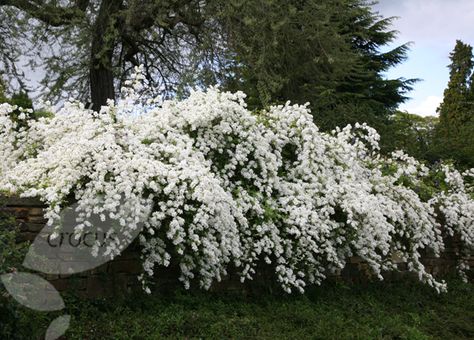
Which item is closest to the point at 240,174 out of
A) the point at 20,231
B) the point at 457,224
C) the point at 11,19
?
the point at 20,231

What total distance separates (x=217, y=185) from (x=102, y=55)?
22.7ft

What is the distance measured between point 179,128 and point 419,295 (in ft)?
12.6

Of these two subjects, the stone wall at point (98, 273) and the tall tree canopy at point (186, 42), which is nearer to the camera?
the stone wall at point (98, 273)

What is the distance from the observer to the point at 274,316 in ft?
18.0

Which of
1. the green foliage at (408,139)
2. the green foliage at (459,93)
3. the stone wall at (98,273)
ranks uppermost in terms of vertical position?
the green foliage at (459,93)

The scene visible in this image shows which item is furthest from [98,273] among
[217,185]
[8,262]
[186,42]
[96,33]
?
[186,42]

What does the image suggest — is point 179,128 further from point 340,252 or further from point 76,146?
point 340,252

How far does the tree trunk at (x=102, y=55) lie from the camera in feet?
36.4

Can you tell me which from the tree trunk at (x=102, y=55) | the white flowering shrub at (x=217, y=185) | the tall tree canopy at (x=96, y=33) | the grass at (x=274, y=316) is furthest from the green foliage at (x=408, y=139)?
the grass at (x=274, y=316)

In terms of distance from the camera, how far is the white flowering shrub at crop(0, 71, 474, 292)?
4980mm

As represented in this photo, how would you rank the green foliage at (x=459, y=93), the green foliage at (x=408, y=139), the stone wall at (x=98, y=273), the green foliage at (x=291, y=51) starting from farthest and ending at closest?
1. the green foliage at (x=459, y=93)
2. the green foliage at (x=408, y=139)
3. the green foliage at (x=291, y=51)
4. the stone wall at (x=98, y=273)

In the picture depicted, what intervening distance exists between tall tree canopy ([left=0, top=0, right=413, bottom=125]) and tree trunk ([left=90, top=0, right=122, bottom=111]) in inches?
0.8

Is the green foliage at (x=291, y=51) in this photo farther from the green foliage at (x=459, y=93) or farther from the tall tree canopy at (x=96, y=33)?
the green foliage at (x=459, y=93)

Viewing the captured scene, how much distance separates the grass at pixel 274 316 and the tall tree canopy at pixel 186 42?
5.24 metres
